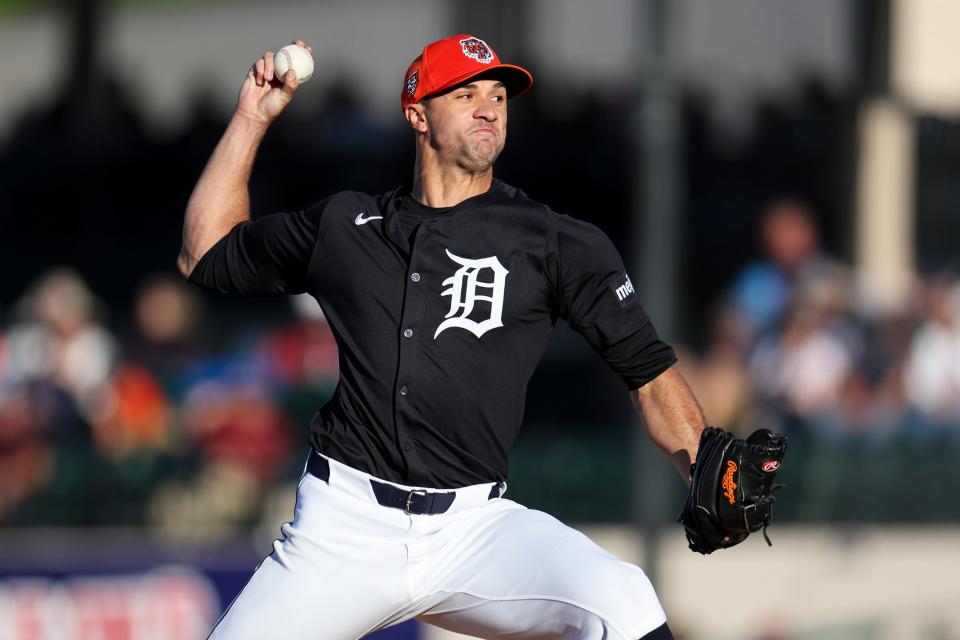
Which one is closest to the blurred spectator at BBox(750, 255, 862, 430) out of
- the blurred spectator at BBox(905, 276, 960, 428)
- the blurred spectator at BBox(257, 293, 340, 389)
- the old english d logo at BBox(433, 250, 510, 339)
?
the blurred spectator at BBox(905, 276, 960, 428)

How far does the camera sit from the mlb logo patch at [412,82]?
4.39 meters

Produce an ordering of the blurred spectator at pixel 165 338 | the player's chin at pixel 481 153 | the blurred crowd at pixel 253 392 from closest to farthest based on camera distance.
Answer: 1. the player's chin at pixel 481 153
2. the blurred crowd at pixel 253 392
3. the blurred spectator at pixel 165 338

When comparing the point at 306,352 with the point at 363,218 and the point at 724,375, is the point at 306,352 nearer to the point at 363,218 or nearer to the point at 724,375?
the point at 724,375

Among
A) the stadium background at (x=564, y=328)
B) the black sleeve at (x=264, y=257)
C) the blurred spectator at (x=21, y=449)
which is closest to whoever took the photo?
the black sleeve at (x=264, y=257)

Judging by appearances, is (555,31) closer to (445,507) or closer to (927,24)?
(927,24)

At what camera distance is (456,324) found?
13.6 feet

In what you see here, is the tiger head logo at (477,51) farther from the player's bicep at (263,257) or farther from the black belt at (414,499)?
the black belt at (414,499)

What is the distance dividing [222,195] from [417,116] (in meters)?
0.65

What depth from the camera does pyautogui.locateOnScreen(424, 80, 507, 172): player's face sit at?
4258 millimetres

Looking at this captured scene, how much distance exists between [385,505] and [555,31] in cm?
1037

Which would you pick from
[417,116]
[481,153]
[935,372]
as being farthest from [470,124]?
[935,372]

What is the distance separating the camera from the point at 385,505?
410 cm

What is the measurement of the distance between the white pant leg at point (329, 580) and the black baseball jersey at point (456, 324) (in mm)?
145

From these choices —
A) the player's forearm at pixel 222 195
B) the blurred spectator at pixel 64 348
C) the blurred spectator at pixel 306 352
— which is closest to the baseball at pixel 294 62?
the player's forearm at pixel 222 195
